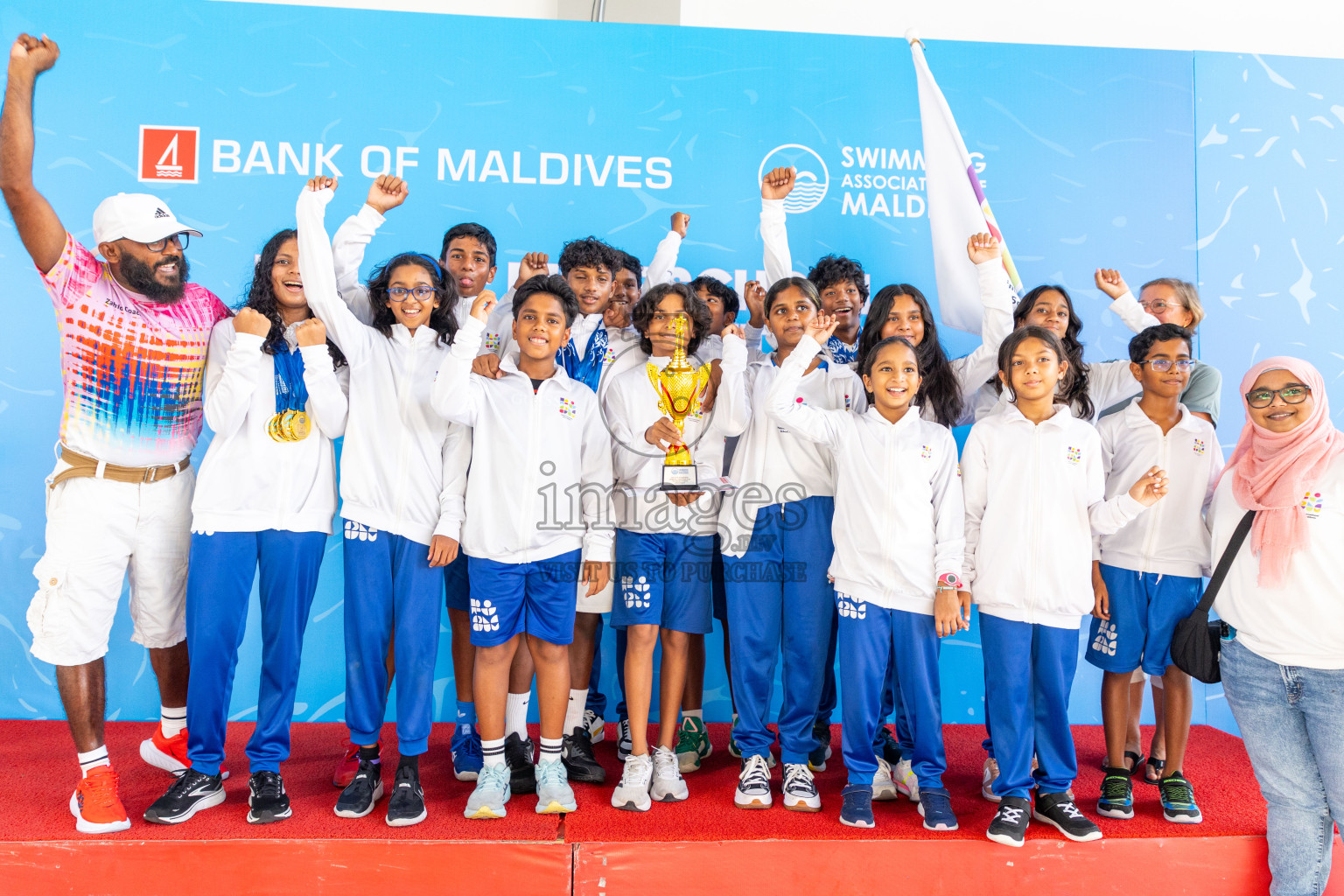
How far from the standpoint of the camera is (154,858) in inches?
96.9

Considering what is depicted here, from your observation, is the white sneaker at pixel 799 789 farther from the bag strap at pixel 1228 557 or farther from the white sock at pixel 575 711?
the bag strap at pixel 1228 557

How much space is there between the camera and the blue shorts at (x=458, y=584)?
314cm

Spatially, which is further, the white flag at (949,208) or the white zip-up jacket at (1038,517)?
the white flag at (949,208)

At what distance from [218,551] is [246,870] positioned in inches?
39.0

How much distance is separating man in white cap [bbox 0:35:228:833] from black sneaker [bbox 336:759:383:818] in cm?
66

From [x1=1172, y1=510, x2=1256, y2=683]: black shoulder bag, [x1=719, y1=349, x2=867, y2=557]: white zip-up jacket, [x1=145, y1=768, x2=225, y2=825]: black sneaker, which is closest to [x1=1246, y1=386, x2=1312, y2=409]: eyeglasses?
[x1=1172, y1=510, x2=1256, y2=683]: black shoulder bag

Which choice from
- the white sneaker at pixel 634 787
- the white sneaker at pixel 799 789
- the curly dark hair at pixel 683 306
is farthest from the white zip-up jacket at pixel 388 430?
the white sneaker at pixel 799 789

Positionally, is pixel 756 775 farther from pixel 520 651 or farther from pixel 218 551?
pixel 218 551

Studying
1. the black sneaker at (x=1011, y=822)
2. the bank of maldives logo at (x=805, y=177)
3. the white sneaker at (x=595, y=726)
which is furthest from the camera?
the bank of maldives logo at (x=805, y=177)

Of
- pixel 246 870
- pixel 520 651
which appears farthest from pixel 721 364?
pixel 246 870

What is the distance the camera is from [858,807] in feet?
8.82

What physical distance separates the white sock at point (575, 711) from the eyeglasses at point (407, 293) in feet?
5.23

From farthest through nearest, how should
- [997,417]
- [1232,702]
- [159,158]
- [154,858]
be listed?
[159,158]
[997,417]
[1232,702]
[154,858]

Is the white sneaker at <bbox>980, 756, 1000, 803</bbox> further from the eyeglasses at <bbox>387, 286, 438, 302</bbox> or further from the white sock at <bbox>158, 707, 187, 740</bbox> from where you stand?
the white sock at <bbox>158, 707, 187, 740</bbox>
